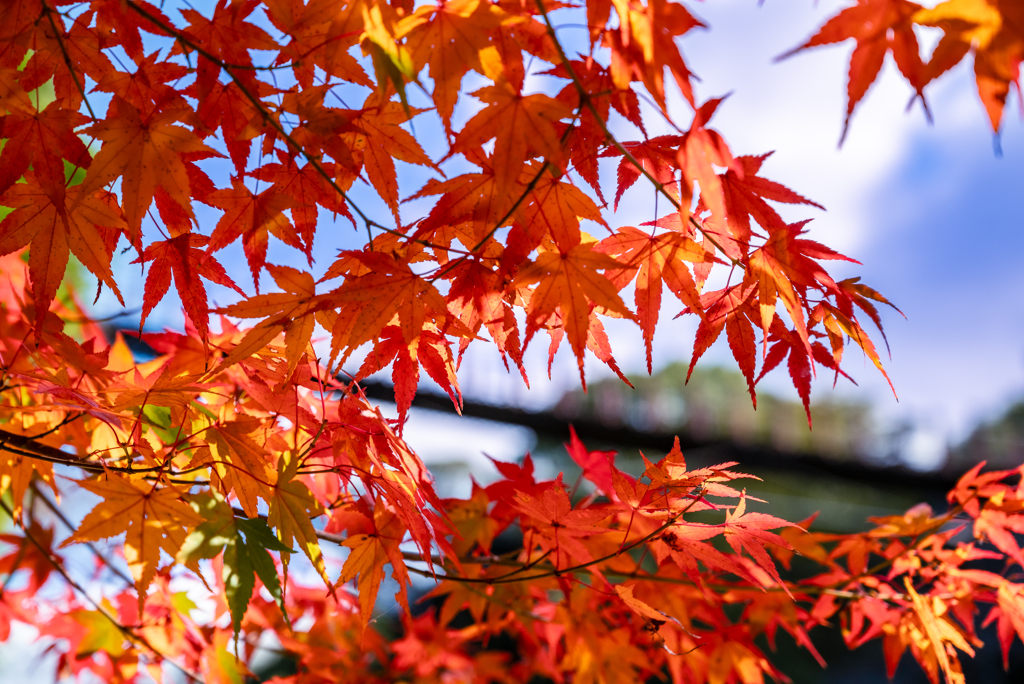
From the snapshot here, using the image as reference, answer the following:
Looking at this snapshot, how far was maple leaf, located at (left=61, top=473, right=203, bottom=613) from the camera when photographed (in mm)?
662

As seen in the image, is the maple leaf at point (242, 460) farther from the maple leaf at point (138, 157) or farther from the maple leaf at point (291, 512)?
the maple leaf at point (138, 157)

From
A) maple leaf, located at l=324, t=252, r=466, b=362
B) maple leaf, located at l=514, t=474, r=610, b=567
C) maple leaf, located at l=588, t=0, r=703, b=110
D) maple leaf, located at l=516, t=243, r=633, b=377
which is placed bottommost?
maple leaf, located at l=514, t=474, r=610, b=567

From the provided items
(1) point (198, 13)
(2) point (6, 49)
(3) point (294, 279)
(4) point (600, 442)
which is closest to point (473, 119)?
(3) point (294, 279)

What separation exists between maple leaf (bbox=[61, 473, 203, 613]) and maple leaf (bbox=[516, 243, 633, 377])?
19.0 inches

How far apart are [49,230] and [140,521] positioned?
33 cm

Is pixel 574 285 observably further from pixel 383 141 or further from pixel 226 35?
pixel 226 35

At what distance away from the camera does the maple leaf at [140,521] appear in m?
0.66

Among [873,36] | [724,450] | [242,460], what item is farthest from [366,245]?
[724,450]

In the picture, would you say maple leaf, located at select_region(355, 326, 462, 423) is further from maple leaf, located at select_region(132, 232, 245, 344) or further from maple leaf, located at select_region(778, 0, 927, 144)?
maple leaf, located at select_region(778, 0, 927, 144)

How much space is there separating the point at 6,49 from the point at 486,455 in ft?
2.50

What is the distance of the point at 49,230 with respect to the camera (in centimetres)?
60

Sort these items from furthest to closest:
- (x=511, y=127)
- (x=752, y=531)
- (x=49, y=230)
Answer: (x=752, y=531), (x=49, y=230), (x=511, y=127)

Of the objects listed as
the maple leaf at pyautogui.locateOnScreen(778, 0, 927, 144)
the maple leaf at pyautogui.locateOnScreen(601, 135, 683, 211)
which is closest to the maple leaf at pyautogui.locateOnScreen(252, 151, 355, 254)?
the maple leaf at pyautogui.locateOnScreen(601, 135, 683, 211)

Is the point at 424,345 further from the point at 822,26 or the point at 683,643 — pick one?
the point at 683,643
